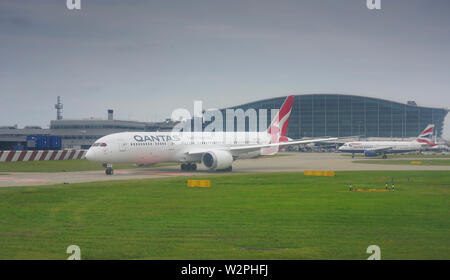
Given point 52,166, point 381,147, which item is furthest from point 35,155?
point 381,147

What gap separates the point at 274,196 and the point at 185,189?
618cm

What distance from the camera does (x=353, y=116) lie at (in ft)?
466

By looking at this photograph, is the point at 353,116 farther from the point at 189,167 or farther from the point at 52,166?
the point at 52,166

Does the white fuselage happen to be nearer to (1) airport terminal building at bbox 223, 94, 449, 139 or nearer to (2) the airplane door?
(2) the airplane door

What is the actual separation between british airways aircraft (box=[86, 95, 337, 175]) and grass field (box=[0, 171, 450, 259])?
15019 millimetres

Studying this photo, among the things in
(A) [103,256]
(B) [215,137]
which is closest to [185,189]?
(A) [103,256]

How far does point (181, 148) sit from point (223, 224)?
31.8 m

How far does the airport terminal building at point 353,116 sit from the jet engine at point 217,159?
324 feet

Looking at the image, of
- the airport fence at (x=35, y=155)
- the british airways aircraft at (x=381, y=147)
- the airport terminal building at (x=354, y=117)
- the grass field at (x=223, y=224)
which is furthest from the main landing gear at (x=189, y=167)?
the airport terminal building at (x=354, y=117)

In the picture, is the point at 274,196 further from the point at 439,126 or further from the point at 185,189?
the point at 439,126

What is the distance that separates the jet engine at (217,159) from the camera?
146ft
